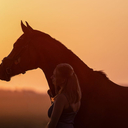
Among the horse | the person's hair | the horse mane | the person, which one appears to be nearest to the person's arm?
the person

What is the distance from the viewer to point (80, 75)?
11.1ft

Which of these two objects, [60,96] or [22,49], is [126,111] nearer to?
[60,96]

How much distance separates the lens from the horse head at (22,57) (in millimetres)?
3701


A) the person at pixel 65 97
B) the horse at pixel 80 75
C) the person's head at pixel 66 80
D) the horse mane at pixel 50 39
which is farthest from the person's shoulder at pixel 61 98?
the horse mane at pixel 50 39

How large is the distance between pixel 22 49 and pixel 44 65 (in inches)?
18.4

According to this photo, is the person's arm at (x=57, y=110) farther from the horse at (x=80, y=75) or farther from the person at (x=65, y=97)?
the horse at (x=80, y=75)

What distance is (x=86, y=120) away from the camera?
320cm

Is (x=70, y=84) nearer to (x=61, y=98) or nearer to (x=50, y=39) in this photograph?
(x=61, y=98)

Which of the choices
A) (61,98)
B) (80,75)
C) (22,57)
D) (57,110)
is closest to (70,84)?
(61,98)

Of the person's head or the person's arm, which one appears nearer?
the person's arm

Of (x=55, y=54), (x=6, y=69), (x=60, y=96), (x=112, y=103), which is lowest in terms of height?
(x=60, y=96)

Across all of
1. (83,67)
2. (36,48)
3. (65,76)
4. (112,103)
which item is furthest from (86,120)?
(36,48)

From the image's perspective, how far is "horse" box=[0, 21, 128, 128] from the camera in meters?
3.21

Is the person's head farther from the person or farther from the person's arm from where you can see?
the person's arm
